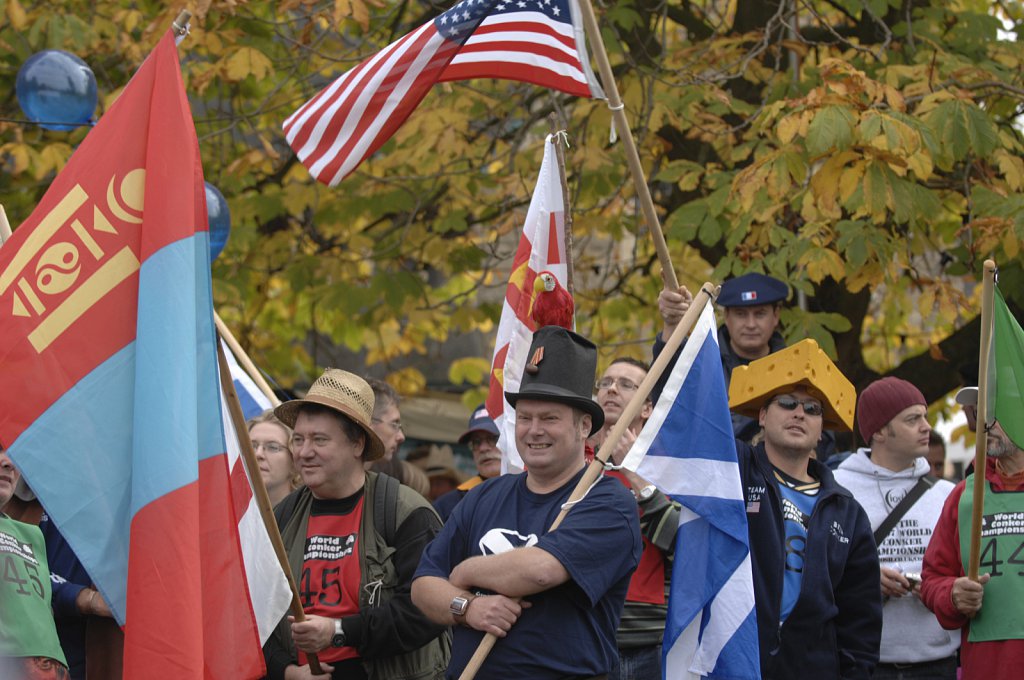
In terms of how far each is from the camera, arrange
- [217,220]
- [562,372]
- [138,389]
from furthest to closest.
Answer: [217,220] → [562,372] → [138,389]

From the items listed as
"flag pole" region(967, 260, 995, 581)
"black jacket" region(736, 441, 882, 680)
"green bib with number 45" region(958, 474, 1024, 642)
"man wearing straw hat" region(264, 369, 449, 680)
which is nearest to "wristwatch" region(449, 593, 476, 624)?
"man wearing straw hat" region(264, 369, 449, 680)

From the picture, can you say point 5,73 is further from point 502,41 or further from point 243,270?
point 502,41

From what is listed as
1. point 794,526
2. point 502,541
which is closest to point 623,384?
point 794,526

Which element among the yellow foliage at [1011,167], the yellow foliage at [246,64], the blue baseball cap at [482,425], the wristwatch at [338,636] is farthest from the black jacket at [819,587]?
the yellow foliage at [246,64]

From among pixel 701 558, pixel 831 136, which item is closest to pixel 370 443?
pixel 701 558

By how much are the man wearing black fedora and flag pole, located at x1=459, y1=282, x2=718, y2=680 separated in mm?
32

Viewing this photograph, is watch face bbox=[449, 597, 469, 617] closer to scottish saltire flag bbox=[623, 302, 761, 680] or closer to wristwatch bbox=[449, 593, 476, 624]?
wristwatch bbox=[449, 593, 476, 624]

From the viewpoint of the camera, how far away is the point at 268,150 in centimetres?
1047

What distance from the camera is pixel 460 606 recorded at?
4801 mm

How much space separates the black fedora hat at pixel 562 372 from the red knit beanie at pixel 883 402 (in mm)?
2185

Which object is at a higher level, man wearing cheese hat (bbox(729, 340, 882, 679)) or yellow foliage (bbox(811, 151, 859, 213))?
yellow foliage (bbox(811, 151, 859, 213))

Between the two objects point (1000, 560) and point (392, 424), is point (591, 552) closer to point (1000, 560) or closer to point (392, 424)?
point (1000, 560)

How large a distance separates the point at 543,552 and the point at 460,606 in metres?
0.35

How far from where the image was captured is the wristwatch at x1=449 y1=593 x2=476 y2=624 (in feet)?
15.7
